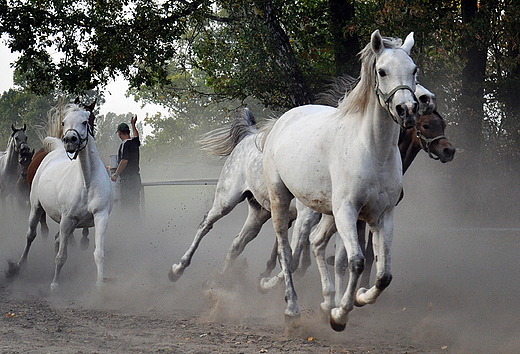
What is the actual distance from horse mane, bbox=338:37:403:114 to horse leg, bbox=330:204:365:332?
29.6 inches

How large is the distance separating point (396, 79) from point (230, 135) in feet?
13.9

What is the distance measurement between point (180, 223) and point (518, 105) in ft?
25.9

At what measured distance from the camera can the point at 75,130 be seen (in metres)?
7.12

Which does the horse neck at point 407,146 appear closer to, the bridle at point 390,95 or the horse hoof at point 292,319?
the horse hoof at point 292,319

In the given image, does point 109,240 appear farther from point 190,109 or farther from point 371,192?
point 190,109

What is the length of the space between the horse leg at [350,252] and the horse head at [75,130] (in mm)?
3543

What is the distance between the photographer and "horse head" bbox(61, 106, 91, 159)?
7.00 metres

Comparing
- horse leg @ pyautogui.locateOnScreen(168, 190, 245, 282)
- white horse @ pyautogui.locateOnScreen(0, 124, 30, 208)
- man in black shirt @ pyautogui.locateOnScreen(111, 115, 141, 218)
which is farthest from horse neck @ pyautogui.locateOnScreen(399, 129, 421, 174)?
white horse @ pyautogui.locateOnScreen(0, 124, 30, 208)

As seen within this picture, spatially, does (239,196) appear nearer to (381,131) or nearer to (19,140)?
(381,131)

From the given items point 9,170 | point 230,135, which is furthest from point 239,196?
point 9,170

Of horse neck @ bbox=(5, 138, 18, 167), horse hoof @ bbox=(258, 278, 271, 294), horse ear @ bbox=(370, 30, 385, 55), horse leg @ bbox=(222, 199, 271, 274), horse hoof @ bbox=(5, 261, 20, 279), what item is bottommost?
horse hoof @ bbox=(5, 261, 20, 279)

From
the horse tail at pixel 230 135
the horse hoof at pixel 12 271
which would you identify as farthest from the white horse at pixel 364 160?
the horse hoof at pixel 12 271

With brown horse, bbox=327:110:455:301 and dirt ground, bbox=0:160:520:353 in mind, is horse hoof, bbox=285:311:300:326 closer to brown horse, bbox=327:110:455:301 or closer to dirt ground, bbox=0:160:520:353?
dirt ground, bbox=0:160:520:353

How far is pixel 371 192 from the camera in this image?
4.55 m
